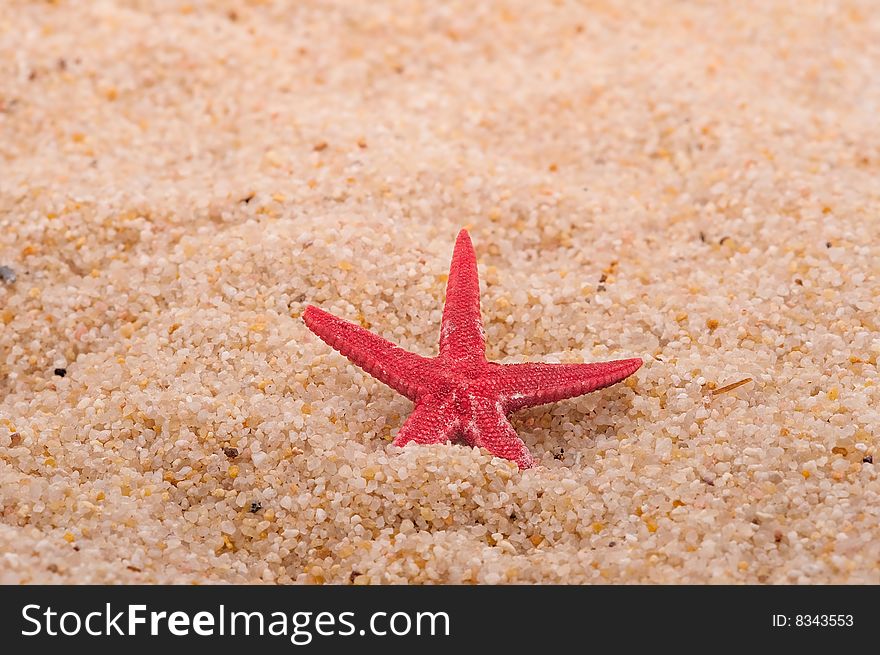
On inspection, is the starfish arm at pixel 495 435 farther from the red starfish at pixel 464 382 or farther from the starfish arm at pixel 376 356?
the starfish arm at pixel 376 356

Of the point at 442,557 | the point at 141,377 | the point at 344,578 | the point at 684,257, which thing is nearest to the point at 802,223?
the point at 684,257

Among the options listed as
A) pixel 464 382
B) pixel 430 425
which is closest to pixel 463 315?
pixel 464 382

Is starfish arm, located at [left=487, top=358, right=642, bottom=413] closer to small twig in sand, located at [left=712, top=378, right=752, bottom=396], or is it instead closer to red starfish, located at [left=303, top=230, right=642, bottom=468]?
red starfish, located at [left=303, top=230, right=642, bottom=468]

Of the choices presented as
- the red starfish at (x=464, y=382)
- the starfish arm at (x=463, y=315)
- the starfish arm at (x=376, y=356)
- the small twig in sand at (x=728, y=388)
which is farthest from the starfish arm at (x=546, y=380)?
the small twig in sand at (x=728, y=388)

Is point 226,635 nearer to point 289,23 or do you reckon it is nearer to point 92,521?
point 92,521

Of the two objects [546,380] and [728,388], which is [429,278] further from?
[728,388]
